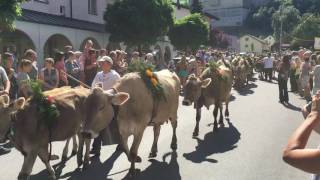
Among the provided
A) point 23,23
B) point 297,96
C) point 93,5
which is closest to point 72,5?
point 93,5

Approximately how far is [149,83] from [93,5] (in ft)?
94.5

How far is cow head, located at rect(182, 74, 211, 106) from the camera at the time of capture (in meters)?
10.0

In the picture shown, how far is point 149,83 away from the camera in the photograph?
7324 millimetres

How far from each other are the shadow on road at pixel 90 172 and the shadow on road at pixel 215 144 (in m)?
1.52

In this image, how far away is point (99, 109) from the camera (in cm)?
630

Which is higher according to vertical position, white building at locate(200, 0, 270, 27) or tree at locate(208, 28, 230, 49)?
white building at locate(200, 0, 270, 27)

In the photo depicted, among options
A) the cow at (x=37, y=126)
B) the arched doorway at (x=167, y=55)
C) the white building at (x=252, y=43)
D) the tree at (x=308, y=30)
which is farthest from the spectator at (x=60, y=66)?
the white building at (x=252, y=43)

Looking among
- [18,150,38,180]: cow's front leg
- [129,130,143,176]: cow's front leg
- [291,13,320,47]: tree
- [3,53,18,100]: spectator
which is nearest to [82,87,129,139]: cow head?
[129,130,143,176]: cow's front leg

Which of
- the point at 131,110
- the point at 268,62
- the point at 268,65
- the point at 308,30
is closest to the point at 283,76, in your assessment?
the point at 131,110

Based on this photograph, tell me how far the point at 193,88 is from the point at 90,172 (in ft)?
12.1

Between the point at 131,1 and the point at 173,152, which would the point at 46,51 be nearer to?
the point at 131,1

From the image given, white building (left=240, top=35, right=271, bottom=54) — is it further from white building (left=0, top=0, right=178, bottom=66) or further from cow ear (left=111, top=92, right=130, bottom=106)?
cow ear (left=111, top=92, right=130, bottom=106)

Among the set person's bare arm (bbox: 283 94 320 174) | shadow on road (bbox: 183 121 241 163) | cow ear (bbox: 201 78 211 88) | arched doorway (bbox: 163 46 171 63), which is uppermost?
arched doorway (bbox: 163 46 171 63)

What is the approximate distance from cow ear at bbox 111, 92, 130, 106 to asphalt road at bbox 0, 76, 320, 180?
121 centimetres
